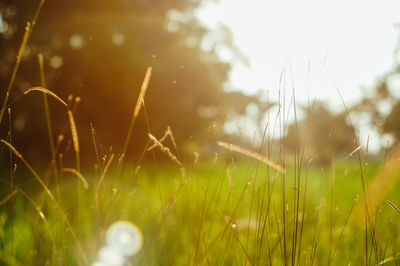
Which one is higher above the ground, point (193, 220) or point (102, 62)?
point (102, 62)

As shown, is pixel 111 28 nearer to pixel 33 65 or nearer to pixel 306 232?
pixel 33 65

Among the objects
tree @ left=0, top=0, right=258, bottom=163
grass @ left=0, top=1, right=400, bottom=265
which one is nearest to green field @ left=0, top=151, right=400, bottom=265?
grass @ left=0, top=1, right=400, bottom=265

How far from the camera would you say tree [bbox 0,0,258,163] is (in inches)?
278

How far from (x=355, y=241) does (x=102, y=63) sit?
618cm

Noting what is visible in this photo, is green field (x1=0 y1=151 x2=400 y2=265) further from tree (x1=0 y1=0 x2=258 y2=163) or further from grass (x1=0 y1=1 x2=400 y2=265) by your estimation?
tree (x1=0 y1=0 x2=258 y2=163)

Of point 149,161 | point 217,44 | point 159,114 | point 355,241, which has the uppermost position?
point 217,44

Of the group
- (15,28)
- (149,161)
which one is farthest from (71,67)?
(149,161)

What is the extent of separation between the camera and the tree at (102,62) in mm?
7059

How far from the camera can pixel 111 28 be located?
7.56 meters

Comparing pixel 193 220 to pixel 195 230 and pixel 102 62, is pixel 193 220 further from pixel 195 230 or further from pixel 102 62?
pixel 102 62

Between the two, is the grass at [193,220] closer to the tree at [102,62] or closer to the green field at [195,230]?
the green field at [195,230]

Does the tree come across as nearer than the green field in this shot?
No

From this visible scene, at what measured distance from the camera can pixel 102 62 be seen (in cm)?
724

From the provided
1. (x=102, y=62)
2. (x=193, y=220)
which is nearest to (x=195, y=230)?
(x=193, y=220)
